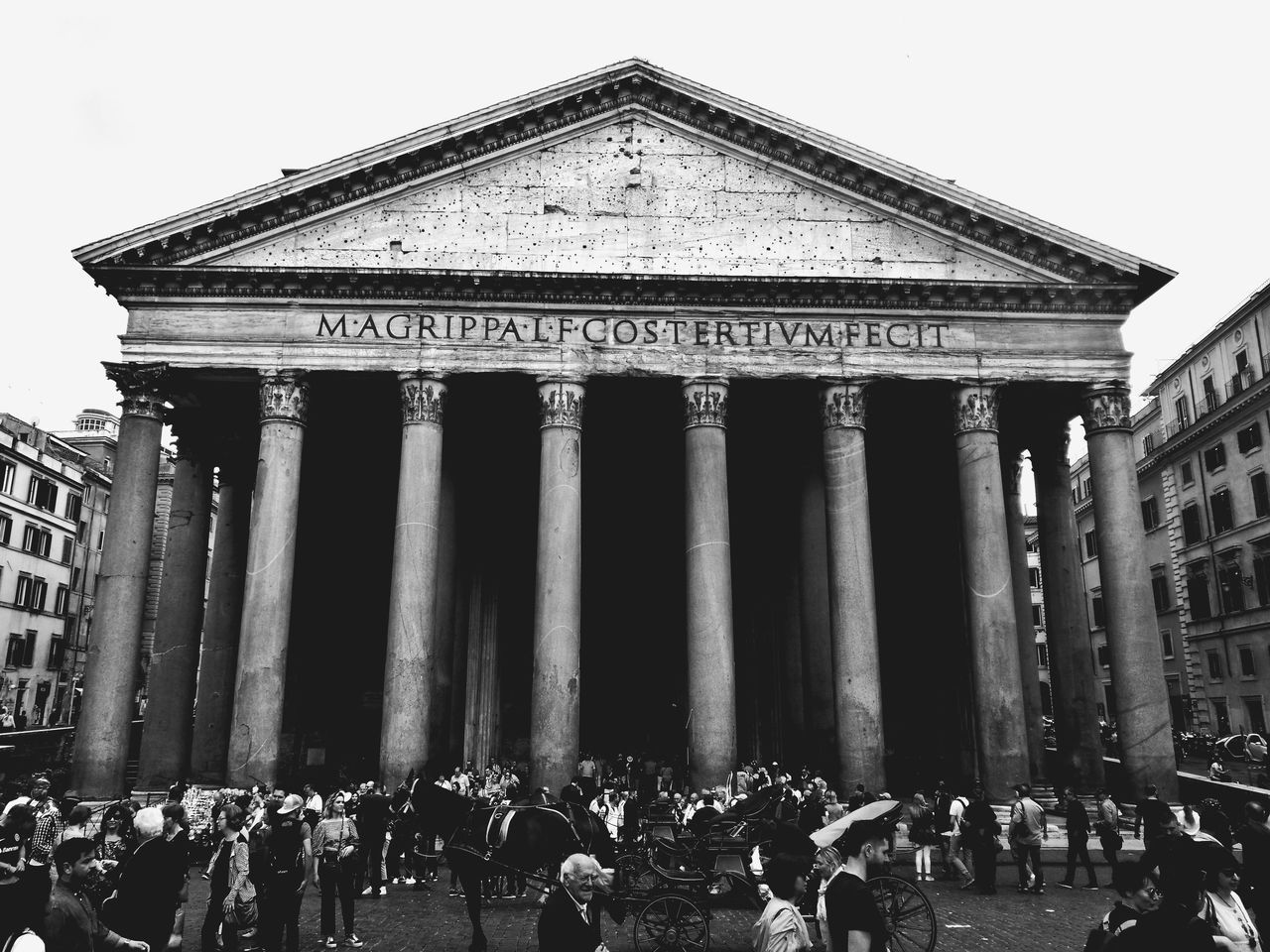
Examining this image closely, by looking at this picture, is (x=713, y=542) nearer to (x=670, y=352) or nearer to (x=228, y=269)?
(x=670, y=352)

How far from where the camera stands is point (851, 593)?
18.8 m

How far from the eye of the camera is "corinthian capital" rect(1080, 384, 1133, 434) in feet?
65.5

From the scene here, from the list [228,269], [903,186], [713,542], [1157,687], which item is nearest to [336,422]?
[228,269]

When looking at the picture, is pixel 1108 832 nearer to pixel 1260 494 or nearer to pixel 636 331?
pixel 636 331

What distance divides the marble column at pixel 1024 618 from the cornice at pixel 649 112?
559 cm

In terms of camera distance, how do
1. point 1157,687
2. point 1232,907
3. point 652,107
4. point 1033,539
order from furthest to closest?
point 1033,539
point 652,107
point 1157,687
point 1232,907

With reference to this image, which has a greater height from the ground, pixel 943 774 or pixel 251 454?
Answer: pixel 251 454

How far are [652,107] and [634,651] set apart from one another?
49.1 ft

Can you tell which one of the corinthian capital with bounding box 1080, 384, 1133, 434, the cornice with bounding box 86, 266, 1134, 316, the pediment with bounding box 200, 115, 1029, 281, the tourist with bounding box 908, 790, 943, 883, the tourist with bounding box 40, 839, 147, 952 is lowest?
the tourist with bounding box 908, 790, 943, 883

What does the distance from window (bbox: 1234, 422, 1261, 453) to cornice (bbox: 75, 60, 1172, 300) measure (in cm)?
1764

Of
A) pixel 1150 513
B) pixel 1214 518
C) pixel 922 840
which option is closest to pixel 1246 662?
pixel 1214 518

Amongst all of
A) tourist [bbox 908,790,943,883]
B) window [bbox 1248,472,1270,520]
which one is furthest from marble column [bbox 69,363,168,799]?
window [bbox 1248,472,1270,520]

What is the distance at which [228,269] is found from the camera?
64.0 feet

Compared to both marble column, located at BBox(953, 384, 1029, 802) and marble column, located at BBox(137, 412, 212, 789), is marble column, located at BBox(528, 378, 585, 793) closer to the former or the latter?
marble column, located at BBox(953, 384, 1029, 802)
